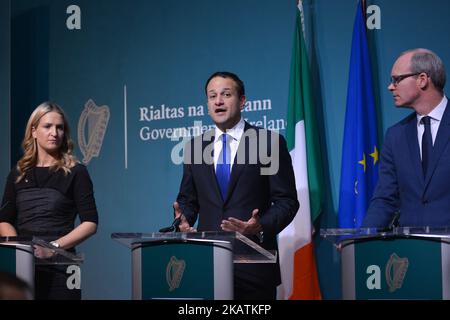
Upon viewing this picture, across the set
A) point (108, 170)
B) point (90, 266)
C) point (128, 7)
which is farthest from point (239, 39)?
point (90, 266)

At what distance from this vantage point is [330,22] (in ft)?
21.5

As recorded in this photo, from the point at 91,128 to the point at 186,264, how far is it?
4.15 metres

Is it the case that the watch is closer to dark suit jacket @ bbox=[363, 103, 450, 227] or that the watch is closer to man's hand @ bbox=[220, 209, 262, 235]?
man's hand @ bbox=[220, 209, 262, 235]

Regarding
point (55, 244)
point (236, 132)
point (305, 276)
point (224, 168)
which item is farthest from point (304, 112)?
point (55, 244)

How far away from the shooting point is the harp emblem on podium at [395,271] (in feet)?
11.5

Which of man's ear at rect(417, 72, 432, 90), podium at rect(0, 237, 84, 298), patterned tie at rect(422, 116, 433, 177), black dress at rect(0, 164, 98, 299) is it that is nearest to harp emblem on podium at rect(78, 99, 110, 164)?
black dress at rect(0, 164, 98, 299)

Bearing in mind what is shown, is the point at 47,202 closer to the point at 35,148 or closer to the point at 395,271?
the point at 35,148

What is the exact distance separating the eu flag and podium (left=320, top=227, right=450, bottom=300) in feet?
7.53

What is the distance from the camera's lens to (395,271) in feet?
11.6

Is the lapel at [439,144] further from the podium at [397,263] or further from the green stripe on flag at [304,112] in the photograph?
the green stripe on flag at [304,112]

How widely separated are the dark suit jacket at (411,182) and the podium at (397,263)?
2.07ft

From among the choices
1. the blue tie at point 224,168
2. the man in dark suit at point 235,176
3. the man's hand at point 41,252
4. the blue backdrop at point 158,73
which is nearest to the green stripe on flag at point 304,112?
the blue backdrop at point 158,73

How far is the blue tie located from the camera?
4645mm

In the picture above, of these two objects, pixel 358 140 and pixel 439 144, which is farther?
pixel 358 140
